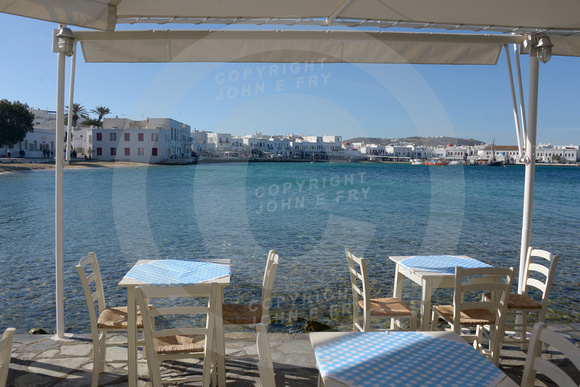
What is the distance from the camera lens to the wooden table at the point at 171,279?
232 cm

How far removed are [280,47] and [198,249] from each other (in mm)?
6514

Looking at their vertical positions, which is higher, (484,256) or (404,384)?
(404,384)

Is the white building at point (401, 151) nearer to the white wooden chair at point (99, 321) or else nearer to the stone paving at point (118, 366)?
the stone paving at point (118, 366)

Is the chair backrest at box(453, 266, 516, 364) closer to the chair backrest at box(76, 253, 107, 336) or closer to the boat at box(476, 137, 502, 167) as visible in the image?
the chair backrest at box(76, 253, 107, 336)

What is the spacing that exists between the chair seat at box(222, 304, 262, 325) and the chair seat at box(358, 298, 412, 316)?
767 mm

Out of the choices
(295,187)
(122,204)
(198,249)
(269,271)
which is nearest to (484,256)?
(198,249)

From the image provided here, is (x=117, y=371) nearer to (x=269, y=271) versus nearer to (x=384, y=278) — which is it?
(x=269, y=271)

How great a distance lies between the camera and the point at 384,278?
6172 millimetres

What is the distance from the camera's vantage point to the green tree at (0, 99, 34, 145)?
124ft

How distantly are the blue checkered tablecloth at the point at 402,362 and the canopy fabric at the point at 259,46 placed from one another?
6.63ft

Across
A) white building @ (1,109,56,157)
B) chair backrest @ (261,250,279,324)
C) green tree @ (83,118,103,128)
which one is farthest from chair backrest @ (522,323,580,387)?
green tree @ (83,118,103,128)

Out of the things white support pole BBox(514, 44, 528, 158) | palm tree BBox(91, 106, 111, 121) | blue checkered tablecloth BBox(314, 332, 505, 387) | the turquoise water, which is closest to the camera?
blue checkered tablecloth BBox(314, 332, 505, 387)

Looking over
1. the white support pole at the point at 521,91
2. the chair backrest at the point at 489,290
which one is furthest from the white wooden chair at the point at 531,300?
the white support pole at the point at 521,91

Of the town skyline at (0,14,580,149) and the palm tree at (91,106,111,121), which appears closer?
the town skyline at (0,14,580,149)
